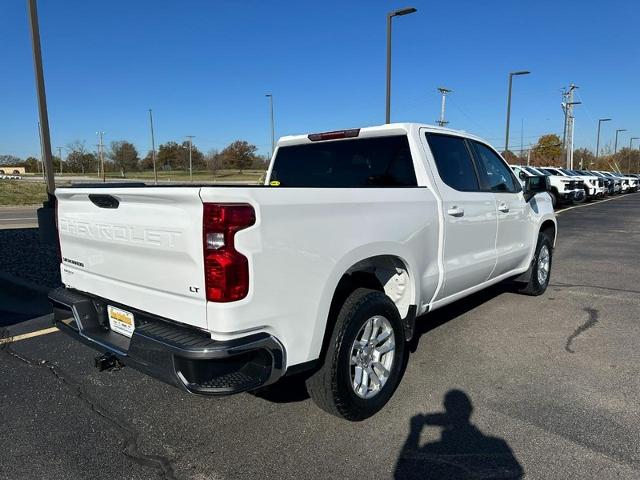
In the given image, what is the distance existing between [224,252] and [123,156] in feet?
281

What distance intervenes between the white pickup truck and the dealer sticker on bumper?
0.01 meters

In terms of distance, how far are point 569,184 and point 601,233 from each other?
9.86 metres

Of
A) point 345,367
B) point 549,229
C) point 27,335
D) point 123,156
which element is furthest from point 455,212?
point 123,156

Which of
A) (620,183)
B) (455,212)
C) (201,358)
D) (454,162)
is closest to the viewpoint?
(201,358)

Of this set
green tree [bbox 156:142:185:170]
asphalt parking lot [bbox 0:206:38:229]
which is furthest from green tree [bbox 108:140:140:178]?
asphalt parking lot [bbox 0:206:38:229]

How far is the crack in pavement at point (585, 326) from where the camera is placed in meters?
4.59

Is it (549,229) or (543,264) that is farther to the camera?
(549,229)

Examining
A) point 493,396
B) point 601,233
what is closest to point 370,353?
point 493,396

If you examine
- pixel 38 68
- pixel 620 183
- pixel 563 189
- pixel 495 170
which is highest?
pixel 38 68

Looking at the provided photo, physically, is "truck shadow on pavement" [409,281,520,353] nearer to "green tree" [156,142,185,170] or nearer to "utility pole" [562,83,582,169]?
"utility pole" [562,83,582,169]

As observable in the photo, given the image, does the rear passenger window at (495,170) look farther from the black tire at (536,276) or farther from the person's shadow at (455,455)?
the person's shadow at (455,455)

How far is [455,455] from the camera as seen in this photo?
283 centimetres

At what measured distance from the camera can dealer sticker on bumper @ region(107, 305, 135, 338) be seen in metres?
2.94

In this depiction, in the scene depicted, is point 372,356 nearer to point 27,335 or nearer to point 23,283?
point 27,335
